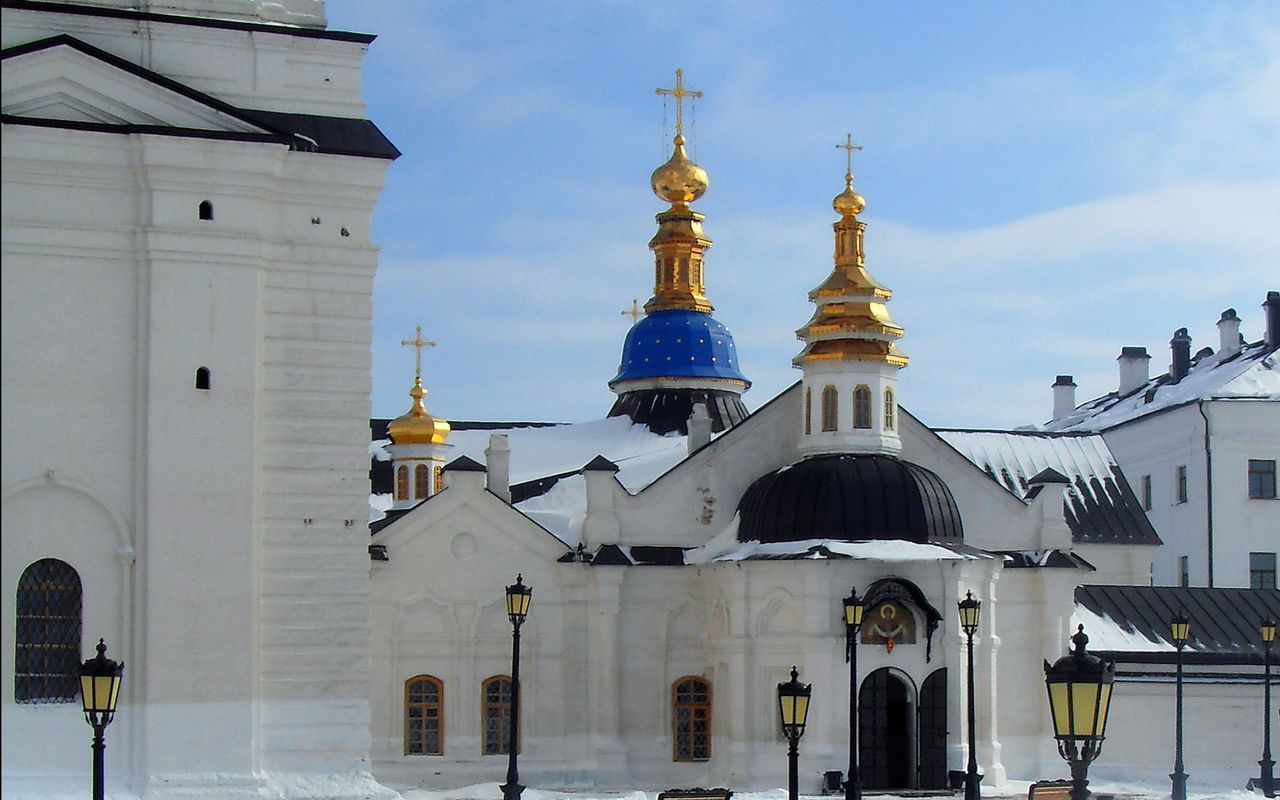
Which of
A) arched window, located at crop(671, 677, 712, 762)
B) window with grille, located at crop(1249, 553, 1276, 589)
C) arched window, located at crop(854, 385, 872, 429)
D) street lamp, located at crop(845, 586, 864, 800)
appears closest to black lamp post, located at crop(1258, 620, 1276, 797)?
arched window, located at crop(854, 385, 872, 429)

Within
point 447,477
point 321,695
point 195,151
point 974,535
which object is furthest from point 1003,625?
point 195,151

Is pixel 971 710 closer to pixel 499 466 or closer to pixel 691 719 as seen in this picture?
pixel 691 719

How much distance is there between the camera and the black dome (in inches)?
1288

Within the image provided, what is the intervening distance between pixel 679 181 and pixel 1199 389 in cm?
1500

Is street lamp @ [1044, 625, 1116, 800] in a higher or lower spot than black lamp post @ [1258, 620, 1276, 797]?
higher

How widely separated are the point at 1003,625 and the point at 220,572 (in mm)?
16333

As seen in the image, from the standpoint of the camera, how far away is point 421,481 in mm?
42969

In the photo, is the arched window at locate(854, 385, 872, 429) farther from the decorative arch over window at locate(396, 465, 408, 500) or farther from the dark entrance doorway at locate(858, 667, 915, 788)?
the decorative arch over window at locate(396, 465, 408, 500)

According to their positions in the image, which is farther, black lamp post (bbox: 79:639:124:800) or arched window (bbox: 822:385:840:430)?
arched window (bbox: 822:385:840:430)

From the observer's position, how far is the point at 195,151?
909 inches

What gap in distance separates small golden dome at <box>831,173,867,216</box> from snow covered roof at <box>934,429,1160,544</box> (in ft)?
18.3

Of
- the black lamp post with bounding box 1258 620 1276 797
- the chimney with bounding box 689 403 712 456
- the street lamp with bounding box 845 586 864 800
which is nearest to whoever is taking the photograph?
the street lamp with bounding box 845 586 864 800

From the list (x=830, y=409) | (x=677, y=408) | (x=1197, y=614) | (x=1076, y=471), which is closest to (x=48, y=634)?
(x=830, y=409)

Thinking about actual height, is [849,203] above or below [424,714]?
above
